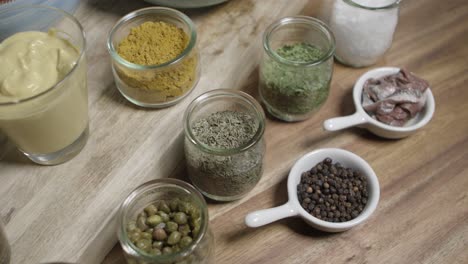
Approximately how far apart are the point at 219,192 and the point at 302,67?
0.35 metres

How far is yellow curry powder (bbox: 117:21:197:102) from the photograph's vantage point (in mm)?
1236

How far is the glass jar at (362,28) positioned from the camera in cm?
138

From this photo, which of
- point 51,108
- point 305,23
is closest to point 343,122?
point 305,23

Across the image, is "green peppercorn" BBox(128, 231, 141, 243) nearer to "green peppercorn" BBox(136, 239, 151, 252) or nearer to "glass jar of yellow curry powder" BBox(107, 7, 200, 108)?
"green peppercorn" BBox(136, 239, 151, 252)

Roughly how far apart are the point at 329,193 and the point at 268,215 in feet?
0.54

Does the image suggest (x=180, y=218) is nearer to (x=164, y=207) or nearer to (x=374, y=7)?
(x=164, y=207)

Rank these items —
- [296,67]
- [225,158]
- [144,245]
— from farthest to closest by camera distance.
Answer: [296,67]
[225,158]
[144,245]

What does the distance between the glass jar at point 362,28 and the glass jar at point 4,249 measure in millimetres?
952

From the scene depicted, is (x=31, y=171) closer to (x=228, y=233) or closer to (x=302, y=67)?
(x=228, y=233)

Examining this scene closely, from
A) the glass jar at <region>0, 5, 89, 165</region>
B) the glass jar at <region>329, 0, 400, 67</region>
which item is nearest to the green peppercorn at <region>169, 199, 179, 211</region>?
the glass jar at <region>0, 5, 89, 165</region>

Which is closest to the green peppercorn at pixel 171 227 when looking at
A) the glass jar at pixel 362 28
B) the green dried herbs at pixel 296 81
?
the green dried herbs at pixel 296 81

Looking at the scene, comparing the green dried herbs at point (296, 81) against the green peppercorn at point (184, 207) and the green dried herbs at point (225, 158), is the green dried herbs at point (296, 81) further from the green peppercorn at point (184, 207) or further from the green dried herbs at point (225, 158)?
the green peppercorn at point (184, 207)

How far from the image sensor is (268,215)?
44.4 inches

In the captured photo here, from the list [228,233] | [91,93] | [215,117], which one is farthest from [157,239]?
[91,93]
